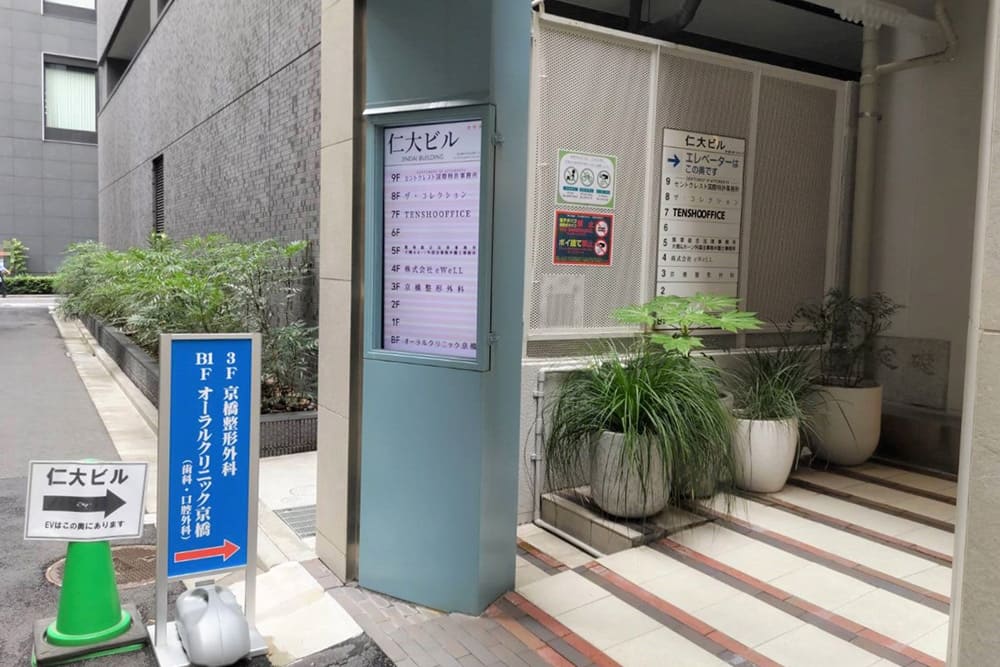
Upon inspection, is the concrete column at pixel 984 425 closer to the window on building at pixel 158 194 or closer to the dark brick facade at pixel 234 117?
the dark brick facade at pixel 234 117

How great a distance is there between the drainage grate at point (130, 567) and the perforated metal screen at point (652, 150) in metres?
2.64

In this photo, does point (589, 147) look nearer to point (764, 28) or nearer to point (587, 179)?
point (587, 179)

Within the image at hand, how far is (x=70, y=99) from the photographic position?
32.1 meters

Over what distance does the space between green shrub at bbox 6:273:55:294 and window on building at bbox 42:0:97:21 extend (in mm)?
10613

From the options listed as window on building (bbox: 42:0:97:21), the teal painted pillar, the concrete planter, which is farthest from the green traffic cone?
window on building (bbox: 42:0:97:21)

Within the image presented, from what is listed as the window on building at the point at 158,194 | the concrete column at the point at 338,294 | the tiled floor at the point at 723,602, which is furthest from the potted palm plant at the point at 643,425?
the window on building at the point at 158,194

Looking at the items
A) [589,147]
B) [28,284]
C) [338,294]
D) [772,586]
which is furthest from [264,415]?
[28,284]

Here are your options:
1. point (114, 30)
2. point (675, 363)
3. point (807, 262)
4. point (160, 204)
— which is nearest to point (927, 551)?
point (675, 363)

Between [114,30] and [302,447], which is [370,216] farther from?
[114,30]

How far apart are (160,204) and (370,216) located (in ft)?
54.3

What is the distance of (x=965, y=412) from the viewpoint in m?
1.83

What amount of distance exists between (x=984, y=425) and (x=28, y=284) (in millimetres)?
32305

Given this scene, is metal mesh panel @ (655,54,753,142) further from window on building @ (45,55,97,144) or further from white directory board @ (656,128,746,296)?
window on building @ (45,55,97,144)

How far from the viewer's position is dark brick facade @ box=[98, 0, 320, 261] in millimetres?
8406
